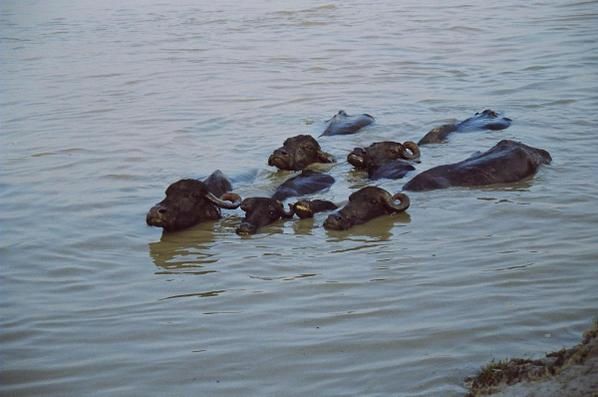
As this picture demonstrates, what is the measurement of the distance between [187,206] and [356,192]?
1597mm

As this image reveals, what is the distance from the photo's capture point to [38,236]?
32.7ft

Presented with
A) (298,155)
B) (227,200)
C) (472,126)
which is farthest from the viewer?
(472,126)

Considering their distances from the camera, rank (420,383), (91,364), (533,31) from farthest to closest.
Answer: (533,31) → (91,364) → (420,383)

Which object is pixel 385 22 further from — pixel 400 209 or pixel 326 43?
pixel 400 209

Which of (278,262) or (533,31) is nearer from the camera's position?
(278,262)

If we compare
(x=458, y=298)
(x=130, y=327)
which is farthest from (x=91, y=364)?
(x=458, y=298)

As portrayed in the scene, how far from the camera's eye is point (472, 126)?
43.7 feet

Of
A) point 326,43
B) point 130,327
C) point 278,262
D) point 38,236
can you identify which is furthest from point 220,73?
point 130,327

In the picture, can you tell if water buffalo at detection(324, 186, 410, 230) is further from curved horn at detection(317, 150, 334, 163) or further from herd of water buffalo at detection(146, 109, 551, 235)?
curved horn at detection(317, 150, 334, 163)

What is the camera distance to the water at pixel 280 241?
261 inches

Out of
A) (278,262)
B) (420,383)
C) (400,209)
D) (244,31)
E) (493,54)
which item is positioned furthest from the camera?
(244,31)

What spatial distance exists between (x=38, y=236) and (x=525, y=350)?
5.24 m

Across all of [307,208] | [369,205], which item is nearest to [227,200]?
[307,208]

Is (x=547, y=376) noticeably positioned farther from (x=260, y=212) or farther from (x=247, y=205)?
(x=247, y=205)
